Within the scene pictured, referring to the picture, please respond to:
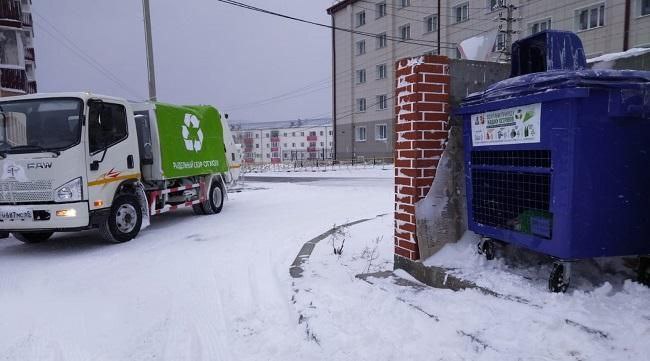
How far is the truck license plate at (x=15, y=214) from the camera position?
604cm

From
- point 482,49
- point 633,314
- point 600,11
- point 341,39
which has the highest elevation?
point 341,39

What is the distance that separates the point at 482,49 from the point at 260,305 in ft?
15.9

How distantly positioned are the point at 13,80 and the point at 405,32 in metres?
26.3

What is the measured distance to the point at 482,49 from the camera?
620 cm

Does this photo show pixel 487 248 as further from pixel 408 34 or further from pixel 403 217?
pixel 408 34

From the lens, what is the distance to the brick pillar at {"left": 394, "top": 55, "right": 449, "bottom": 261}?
3.85 meters

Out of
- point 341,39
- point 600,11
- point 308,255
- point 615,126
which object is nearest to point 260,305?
point 308,255

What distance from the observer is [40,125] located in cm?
630

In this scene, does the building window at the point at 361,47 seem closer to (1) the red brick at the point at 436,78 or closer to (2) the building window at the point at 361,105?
(2) the building window at the point at 361,105

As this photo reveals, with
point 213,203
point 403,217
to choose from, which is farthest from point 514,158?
point 213,203

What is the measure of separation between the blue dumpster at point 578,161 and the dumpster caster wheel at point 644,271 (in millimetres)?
119

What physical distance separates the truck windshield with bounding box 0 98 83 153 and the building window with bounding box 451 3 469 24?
2780cm

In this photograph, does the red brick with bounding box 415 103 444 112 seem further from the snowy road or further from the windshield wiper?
the windshield wiper

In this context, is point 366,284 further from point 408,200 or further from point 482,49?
point 482,49
